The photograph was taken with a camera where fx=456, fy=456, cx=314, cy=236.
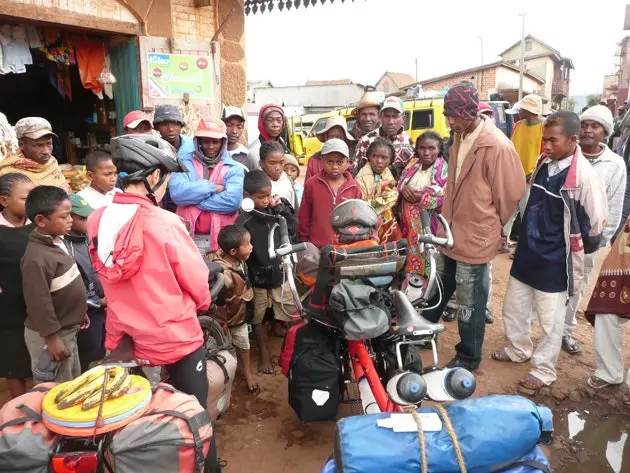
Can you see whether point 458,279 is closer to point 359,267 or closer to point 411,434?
point 359,267

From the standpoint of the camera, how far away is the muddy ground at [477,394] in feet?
9.07

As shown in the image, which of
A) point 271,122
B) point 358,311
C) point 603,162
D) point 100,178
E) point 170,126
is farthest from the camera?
point 271,122

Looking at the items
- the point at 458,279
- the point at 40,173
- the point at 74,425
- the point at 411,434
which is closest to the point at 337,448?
the point at 411,434

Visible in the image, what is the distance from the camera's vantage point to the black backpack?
253 centimetres

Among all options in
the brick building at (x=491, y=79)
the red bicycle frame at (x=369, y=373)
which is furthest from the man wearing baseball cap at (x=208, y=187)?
the brick building at (x=491, y=79)

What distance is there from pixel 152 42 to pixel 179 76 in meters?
0.45

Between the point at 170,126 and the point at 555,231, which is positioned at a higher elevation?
the point at 170,126

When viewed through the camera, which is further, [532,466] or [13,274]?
[13,274]

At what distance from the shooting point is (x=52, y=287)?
2.60 m

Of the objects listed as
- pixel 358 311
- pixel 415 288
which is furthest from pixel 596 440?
pixel 358 311

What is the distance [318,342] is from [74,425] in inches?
55.7

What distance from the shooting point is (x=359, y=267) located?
2273 mm

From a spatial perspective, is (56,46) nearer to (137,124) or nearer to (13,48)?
(13,48)

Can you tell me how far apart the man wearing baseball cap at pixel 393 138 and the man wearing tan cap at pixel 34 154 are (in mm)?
2693
